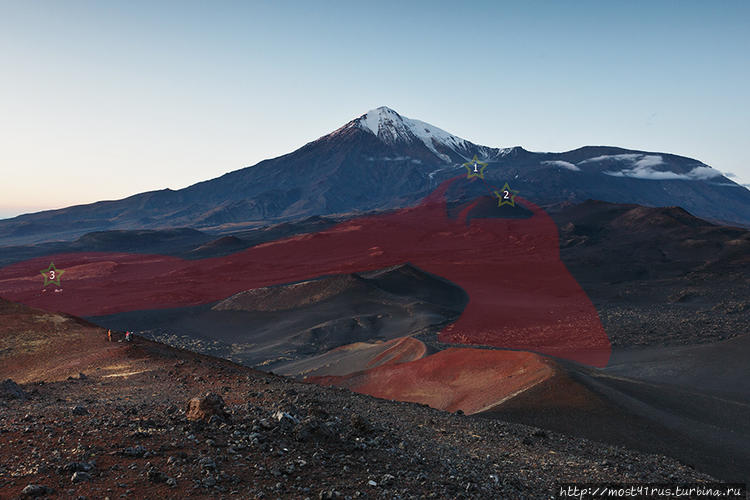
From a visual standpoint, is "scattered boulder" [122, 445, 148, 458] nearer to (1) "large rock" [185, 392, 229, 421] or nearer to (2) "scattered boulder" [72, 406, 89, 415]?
(1) "large rock" [185, 392, 229, 421]

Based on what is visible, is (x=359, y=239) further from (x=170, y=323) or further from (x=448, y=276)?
(x=170, y=323)

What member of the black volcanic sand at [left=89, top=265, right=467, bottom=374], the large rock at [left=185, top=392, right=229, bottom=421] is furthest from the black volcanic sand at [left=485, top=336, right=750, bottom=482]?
the black volcanic sand at [left=89, top=265, right=467, bottom=374]

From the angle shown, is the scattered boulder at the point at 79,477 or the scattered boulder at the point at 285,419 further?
the scattered boulder at the point at 285,419

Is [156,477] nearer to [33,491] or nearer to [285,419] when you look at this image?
[33,491]

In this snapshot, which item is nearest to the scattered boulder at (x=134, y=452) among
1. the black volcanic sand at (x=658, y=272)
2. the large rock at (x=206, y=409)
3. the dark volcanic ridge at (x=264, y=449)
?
the dark volcanic ridge at (x=264, y=449)

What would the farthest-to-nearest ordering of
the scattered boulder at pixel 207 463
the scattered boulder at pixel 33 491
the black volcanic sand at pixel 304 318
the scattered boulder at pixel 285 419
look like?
1. the black volcanic sand at pixel 304 318
2. the scattered boulder at pixel 285 419
3. the scattered boulder at pixel 207 463
4. the scattered boulder at pixel 33 491

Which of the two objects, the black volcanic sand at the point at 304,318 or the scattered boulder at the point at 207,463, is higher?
the scattered boulder at the point at 207,463
